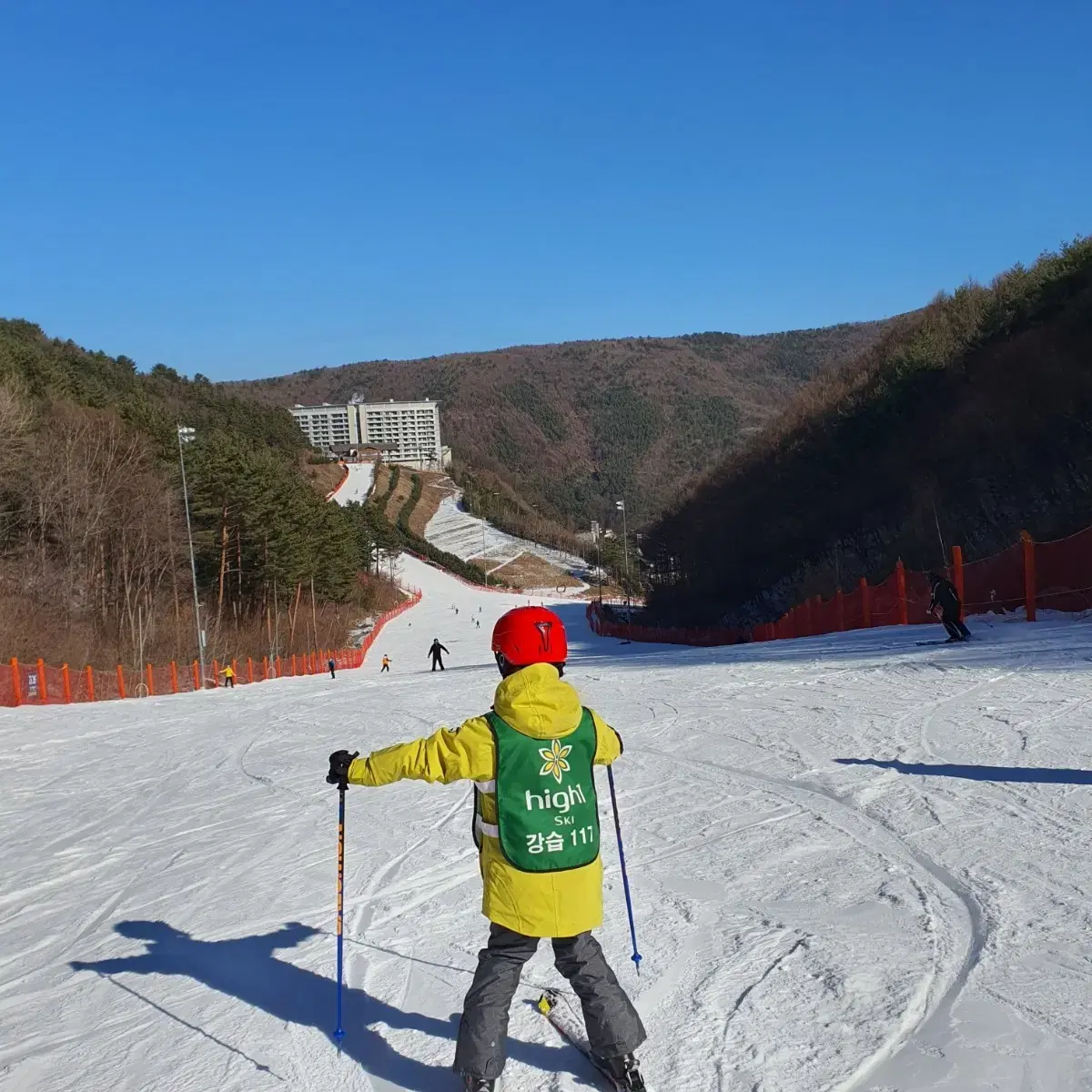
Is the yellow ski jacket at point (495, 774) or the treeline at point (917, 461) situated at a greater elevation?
the treeline at point (917, 461)

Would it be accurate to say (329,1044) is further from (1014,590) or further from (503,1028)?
(1014,590)

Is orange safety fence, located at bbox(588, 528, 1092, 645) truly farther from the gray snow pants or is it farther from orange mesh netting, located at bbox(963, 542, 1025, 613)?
the gray snow pants

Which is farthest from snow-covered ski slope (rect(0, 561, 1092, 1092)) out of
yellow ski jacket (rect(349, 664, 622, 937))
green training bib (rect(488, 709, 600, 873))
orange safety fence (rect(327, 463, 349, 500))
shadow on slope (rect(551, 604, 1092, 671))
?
orange safety fence (rect(327, 463, 349, 500))

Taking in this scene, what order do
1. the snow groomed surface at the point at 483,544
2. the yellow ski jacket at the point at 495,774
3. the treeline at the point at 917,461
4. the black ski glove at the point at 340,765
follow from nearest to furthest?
the yellow ski jacket at the point at 495,774 → the black ski glove at the point at 340,765 → the treeline at the point at 917,461 → the snow groomed surface at the point at 483,544

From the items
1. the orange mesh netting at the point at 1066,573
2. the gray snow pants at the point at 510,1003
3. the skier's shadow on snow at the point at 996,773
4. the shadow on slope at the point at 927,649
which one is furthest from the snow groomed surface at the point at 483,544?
the gray snow pants at the point at 510,1003

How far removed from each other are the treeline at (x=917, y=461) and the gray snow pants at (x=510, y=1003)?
32033mm

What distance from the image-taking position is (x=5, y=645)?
33750 mm

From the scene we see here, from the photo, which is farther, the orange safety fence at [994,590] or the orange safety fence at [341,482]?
the orange safety fence at [341,482]

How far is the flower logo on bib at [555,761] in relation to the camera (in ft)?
11.8

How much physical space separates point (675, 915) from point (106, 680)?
26.4 m

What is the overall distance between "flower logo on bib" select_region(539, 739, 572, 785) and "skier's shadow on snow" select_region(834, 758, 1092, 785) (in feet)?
16.6

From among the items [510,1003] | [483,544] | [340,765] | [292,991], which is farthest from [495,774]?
[483,544]

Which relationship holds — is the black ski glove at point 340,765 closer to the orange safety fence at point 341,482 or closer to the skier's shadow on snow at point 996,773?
the skier's shadow on snow at point 996,773

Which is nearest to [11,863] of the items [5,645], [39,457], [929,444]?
[5,645]
